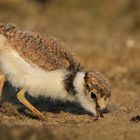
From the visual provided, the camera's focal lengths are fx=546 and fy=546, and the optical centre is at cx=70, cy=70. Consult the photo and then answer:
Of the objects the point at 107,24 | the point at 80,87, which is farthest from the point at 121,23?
the point at 80,87

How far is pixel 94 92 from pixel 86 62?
11.7 ft

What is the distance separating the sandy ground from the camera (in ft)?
18.7

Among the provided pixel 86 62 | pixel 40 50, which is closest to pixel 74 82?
pixel 40 50

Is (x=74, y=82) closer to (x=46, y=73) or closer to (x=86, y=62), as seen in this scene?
(x=46, y=73)

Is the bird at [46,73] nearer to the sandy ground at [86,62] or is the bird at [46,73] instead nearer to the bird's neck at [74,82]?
the bird's neck at [74,82]

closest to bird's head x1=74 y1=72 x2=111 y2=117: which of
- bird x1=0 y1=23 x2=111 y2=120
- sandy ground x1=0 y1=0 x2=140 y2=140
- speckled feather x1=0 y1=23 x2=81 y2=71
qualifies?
bird x1=0 y1=23 x2=111 y2=120

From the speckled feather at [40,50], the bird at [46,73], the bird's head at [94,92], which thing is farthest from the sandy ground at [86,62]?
the speckled feather at [40,50]

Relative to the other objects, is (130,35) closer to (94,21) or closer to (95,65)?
(94,21)

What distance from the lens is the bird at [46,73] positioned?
6477 mm

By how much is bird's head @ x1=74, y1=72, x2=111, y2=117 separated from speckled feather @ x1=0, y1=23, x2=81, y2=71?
30 cm

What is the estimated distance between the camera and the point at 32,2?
47.9 ft

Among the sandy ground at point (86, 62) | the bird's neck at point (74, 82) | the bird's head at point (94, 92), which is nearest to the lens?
the sandy ground at point (86, 62)

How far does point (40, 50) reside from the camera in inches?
260

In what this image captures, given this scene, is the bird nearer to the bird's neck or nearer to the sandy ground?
the bird's neck
